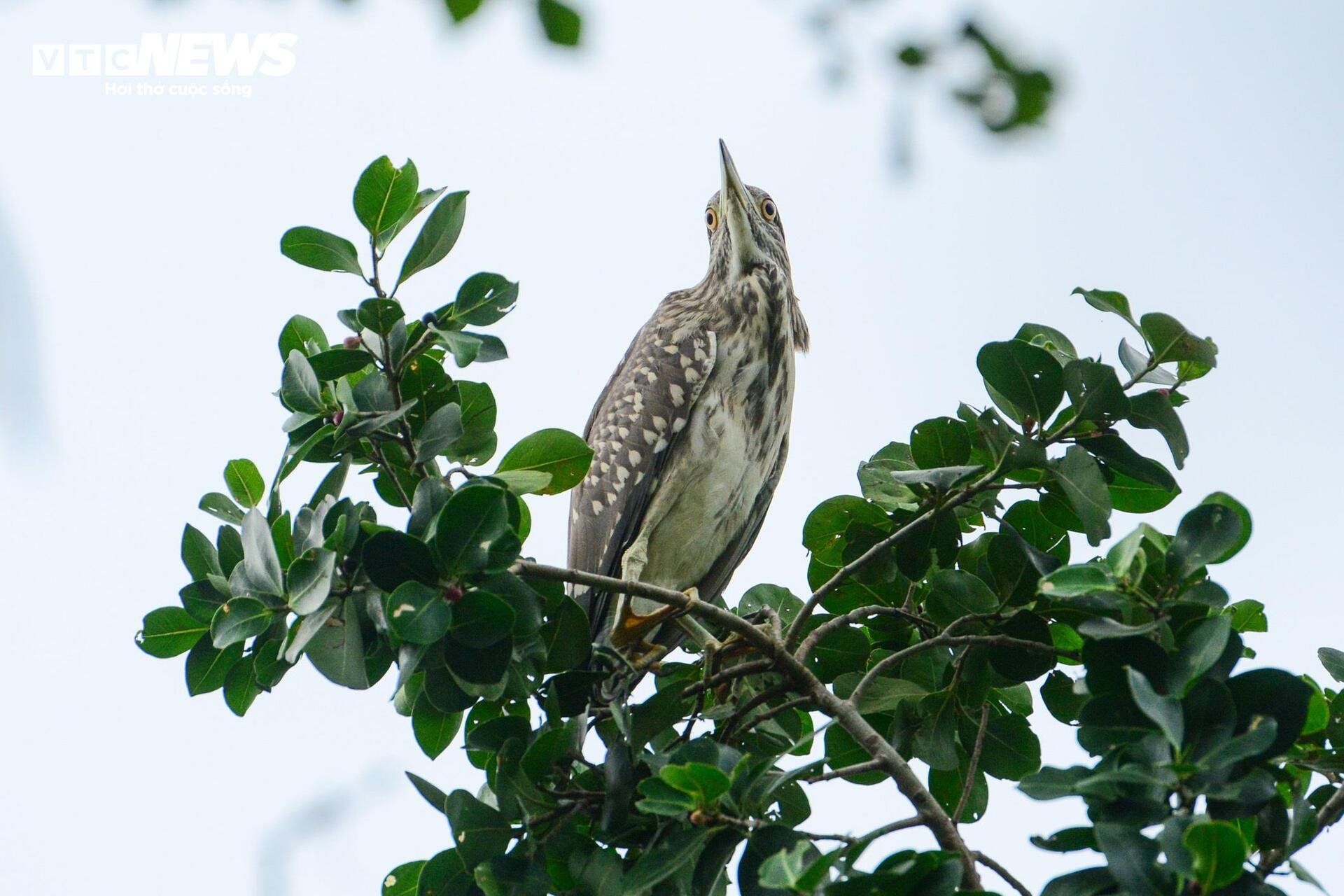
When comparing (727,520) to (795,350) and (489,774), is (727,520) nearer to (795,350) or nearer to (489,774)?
(795,350)

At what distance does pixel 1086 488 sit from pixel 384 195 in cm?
143

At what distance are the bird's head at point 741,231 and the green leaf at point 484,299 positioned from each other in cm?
283

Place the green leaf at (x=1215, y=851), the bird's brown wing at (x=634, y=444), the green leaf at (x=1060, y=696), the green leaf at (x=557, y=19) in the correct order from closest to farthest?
the green leaf at (x=557, y=19)
the green leaf at (x=1215, y=851)
the green leaf at (x=1060, y=696)
the bird's brown wing at (x=634, y=444)

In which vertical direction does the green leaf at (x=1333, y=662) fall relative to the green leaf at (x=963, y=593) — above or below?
below

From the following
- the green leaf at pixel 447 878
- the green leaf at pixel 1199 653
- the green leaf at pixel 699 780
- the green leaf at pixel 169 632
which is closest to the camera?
the green leaf at pixel 1199 653

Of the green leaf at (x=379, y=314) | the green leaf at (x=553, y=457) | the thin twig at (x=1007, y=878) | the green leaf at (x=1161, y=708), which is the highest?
the green leaf at (x=379, y=314)

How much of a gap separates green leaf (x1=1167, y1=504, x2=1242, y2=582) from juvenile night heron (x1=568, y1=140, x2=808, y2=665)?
229 centimetres

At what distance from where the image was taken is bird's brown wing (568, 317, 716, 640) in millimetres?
4594

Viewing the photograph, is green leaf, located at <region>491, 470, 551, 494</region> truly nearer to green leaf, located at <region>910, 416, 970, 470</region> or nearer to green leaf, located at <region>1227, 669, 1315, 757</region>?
green leaf, located at <region>910, 416, 970, 470</region>

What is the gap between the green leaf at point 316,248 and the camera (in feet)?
8.46

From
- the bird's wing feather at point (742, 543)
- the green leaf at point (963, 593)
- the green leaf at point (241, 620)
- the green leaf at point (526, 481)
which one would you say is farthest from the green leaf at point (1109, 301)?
the bird's wing feather at point (742, 543)

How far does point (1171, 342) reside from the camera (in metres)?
2.64

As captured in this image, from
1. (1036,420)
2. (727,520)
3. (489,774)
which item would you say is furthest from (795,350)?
(489,774)

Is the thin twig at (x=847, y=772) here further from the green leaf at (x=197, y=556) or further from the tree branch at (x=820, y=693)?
the green leaf at (x=197, y=556)
